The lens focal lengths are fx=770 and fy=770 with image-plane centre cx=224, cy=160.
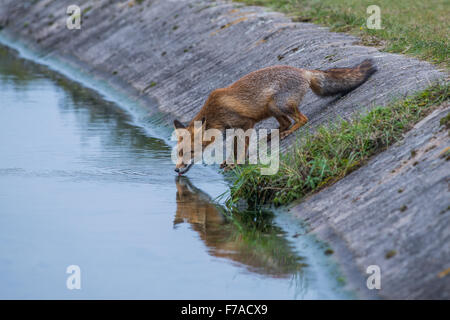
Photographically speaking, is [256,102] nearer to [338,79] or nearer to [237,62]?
[338,79]

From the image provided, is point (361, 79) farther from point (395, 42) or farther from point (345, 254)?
point (345, 254)

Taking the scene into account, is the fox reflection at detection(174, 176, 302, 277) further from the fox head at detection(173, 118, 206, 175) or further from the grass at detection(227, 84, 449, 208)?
the fox head at detection(173, 118, 206, 175)

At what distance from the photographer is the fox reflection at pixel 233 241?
26.4 ft

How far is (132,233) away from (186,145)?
98.8 inches

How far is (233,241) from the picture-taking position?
884 cm

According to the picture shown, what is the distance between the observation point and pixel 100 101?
18.9 metres

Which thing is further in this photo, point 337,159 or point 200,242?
point 337,159

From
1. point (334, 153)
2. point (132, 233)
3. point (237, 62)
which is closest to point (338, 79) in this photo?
point (334, 153)

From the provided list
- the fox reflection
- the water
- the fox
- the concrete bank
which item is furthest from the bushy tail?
the fox reflection

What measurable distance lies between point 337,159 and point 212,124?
240 cm

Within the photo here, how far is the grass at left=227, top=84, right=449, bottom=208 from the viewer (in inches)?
370

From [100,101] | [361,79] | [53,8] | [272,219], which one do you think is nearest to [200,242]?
[272,219]

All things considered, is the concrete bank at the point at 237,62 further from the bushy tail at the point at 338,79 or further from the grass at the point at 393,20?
the grass at the point at 393,20

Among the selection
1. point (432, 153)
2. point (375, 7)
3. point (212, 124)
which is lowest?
point (432, 153)
